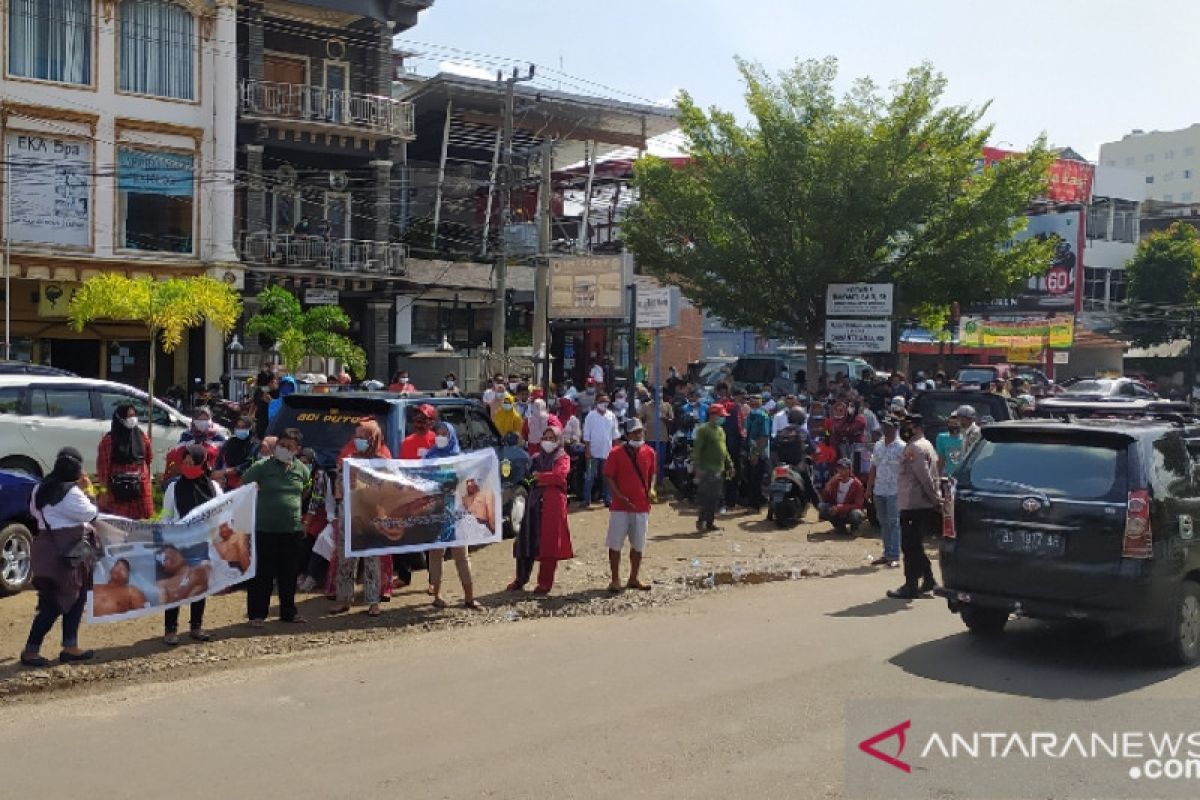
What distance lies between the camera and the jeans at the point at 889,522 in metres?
13.3

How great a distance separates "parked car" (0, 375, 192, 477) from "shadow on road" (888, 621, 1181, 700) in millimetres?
10140

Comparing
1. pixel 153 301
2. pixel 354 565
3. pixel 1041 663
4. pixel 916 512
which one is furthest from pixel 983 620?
pixel 153 301

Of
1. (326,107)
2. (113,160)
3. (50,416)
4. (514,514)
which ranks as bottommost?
(514,514)

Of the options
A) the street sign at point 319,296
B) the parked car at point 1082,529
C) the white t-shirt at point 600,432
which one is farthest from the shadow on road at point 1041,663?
the street sign at point 319,296

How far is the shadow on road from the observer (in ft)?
26.9

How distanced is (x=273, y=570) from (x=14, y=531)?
2507mm

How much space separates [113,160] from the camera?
92.5 feet

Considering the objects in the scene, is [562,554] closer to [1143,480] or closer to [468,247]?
[1143,480]

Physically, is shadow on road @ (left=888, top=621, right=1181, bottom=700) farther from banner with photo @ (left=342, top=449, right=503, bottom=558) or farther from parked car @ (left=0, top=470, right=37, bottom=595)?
parked car @ (left=0, top=470, right=37, bottom=595)

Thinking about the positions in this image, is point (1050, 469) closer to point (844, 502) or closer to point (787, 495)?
point (844, 502)

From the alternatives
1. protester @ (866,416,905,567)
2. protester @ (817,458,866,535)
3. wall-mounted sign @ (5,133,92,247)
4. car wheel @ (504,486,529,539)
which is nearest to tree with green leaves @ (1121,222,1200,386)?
protester @ (817,458,866,535)

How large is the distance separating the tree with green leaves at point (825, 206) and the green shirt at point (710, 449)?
11062 millimetres

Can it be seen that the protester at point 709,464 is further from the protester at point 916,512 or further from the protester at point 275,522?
the protester at point 275,522

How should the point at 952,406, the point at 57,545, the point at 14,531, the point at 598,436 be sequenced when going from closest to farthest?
the point at 57,545, the point at 14,531, the point at 952,406, the point at 598,436
